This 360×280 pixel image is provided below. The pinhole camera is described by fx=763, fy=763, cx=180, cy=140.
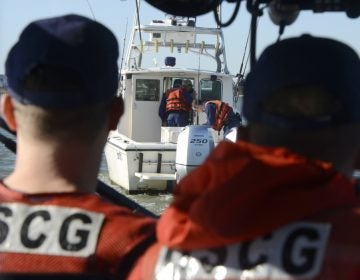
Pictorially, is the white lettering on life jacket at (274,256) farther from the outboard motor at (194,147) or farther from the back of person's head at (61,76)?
the outboard motor at (194,147)

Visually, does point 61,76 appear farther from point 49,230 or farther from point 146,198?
point 146,198

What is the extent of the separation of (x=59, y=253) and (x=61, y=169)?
20cm

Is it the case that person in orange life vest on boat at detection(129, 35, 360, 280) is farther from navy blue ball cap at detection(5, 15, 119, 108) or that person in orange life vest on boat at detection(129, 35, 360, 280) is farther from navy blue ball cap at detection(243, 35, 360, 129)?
navy blue ball cap at detection(5, 15, 119, 108)

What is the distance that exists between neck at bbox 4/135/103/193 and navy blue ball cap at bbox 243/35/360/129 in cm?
45

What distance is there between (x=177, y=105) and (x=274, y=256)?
42.7 ft

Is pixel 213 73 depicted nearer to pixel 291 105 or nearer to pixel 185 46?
pixel 185 46

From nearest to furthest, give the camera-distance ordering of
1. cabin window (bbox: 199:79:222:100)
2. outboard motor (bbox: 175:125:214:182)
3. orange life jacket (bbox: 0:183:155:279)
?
orange life jacket (bbox: 0:183:155:279)
outboard motor (bbox: 175:125:214:182)
cabin window (bbox: 199:79:222:100)

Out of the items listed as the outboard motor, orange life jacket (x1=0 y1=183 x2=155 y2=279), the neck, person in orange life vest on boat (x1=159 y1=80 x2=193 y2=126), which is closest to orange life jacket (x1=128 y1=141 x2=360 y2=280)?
orange life jacket (x1=0 y1=183 x2=155 y2=279)

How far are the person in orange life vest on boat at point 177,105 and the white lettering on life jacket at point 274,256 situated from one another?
42.2 ft

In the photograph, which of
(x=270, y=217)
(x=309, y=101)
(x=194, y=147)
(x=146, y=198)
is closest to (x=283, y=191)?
(x=270, y=217)

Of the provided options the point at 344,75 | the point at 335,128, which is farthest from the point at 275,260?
the point at 344,75

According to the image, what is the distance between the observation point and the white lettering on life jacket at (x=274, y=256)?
1.44m

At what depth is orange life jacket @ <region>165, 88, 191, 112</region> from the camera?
14.4 metres

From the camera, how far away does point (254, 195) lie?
1396mm
